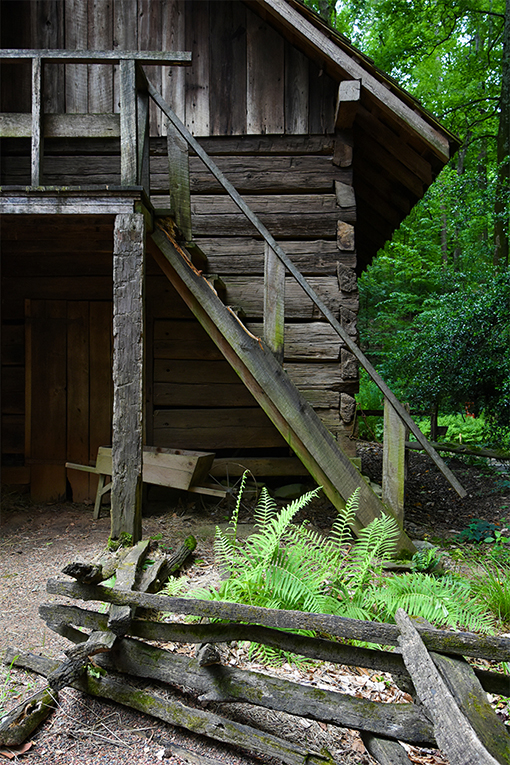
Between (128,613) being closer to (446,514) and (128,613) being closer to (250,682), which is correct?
(250,682)

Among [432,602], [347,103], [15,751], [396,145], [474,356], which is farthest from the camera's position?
[474,356]

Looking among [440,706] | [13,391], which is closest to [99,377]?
[13,391]

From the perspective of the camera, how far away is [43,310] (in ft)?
22.9

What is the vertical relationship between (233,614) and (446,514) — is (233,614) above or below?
above

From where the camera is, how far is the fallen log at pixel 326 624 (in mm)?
2359

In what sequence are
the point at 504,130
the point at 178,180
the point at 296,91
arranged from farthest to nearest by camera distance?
the point at 504,130 → the point at 296,91 → the point at 178,180

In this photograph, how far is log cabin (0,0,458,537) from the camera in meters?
5.63

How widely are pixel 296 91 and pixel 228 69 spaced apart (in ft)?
3.00

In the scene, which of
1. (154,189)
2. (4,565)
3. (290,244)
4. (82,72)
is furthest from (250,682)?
(82,72)

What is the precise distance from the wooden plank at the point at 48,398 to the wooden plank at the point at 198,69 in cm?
297

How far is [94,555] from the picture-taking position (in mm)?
4793

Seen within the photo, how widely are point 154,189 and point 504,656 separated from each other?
237 inches

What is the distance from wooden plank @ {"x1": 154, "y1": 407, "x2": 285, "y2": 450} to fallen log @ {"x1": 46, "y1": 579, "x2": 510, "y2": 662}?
154 inches

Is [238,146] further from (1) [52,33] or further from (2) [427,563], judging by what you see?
(2) [427,563]
